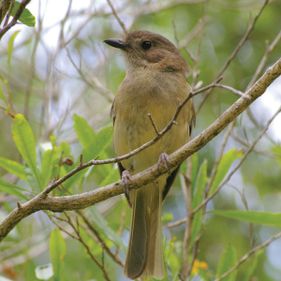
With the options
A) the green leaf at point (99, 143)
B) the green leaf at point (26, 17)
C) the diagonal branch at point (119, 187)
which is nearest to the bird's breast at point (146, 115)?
the green leaf at point (99, 143)

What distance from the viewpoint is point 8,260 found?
17.2ft

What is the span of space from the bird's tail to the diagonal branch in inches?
34.0

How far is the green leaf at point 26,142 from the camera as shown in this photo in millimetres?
3801

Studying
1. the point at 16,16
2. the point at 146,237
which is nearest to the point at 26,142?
the point at 16,16

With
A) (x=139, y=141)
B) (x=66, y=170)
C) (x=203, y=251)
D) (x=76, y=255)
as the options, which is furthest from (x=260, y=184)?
(x=66, y=170)

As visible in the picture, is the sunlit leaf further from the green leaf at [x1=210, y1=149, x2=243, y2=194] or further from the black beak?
the black beak

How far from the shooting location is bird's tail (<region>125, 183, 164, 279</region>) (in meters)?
4.36

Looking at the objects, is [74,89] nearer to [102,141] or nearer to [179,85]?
[179,85]

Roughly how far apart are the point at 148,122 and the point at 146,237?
875 millimetres

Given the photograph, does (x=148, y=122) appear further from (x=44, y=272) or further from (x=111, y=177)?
(x=44, y=272)

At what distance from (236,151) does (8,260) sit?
6.50ft

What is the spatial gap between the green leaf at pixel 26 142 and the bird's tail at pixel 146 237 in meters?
0.93

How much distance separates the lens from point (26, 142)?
3.88 meters

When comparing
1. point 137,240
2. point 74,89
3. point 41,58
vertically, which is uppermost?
point 41,58
